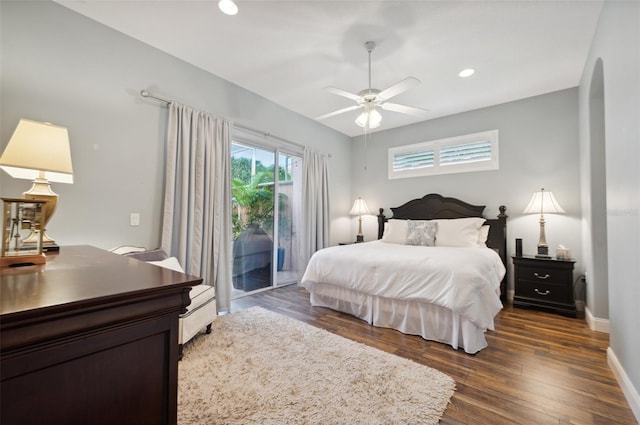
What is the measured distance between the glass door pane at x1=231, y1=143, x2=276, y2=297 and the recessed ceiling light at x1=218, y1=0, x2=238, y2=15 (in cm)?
166

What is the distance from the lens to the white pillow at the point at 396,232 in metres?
4.05

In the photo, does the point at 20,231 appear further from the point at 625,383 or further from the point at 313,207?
the point at 313,207

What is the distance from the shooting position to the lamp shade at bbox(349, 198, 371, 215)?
511 centimetres

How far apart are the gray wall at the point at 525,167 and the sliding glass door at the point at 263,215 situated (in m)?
2.16

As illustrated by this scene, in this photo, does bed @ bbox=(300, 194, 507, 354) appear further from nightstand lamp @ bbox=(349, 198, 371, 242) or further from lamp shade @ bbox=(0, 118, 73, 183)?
lamp shade @ bbox=(0, 118, 73, 183)

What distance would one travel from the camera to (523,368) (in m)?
1.97

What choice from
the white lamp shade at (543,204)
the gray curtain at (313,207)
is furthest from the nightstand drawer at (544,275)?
the gray curtain at (313,207)

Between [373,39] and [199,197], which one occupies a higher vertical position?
[373,39]

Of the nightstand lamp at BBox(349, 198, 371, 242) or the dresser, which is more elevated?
the nightstand lamp at BBox(349, 198, 371, 242)

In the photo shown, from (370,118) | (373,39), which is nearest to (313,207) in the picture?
(370,118)

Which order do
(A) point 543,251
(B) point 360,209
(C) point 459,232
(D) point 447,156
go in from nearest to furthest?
(A) point 543,251 < (C) point 459,232 < (D) point 447,156 < (B) point 360,209

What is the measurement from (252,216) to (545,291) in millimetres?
3793

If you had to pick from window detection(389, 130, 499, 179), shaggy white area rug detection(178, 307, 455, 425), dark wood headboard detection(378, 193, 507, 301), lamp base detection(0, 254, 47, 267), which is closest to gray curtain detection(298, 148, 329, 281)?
dark wood headboard detection(378, 193, 507, 301)

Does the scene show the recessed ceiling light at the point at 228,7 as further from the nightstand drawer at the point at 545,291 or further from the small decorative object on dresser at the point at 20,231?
the nightstand drawer at the point at 545,291
